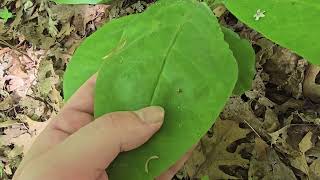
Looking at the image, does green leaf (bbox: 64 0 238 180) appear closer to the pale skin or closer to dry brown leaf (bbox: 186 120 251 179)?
the pale skin

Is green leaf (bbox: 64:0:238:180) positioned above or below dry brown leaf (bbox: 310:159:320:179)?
above

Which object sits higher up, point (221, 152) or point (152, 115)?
point (152, 115)

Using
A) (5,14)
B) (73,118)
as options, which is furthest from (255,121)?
(5,14)

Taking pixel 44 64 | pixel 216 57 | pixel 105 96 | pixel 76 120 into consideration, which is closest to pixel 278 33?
pixel 216 57

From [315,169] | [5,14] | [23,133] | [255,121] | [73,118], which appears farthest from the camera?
[5,14]

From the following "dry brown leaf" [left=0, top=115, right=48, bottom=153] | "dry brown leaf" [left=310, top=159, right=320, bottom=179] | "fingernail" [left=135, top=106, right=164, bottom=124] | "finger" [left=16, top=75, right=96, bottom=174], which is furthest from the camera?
"dry brown leaf" [left=0, top=115, right=48, bottom=153]

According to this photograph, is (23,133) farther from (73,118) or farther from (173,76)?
(173,76)

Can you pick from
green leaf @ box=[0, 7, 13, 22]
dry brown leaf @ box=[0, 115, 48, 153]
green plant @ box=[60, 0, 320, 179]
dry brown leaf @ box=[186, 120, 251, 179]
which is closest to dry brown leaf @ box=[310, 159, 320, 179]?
dry brown leaf @ box=[186, 120, 251, 179]

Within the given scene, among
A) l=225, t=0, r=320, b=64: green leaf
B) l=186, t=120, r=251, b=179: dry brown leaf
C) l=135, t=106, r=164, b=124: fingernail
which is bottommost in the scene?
l=186, t=120, r=251, b=179: dry brown leaf
